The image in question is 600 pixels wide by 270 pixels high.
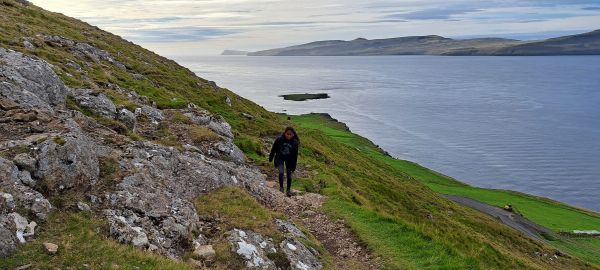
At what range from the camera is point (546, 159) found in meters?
89.4

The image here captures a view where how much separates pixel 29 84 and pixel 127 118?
4.25 m

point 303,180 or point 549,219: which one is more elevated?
point 303,180

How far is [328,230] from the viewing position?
17734mm

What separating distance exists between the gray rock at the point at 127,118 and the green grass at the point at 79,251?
9.43 metres

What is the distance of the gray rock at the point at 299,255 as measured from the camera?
13.5m

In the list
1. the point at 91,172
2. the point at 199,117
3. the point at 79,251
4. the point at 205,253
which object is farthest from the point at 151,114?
the point at 79,251

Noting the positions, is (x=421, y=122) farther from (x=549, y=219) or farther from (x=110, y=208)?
(x=110, y=208)

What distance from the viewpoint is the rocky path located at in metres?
15.1

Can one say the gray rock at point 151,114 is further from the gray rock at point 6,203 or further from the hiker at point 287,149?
the gray rock at point 6,203

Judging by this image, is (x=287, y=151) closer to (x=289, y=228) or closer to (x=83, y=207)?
(x=289, y=228)

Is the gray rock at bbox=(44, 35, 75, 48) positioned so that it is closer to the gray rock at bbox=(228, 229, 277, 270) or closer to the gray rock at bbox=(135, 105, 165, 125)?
the gray rock at bbox=(135, 105, 165, 125)

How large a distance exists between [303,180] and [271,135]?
13.4 metres

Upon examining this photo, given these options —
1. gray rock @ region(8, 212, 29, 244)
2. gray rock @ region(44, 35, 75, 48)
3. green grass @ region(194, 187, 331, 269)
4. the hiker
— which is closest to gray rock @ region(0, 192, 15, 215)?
gray rock @ region(8, 212, 29, 244)

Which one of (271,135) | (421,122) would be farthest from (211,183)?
(421,122)
